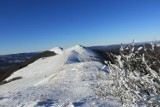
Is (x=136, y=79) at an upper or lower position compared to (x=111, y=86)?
upper

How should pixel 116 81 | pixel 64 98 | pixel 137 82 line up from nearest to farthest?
pixel 137 82 → pixel 116 81 → pixel 64 98

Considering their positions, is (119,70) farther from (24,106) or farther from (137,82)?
(24,106)

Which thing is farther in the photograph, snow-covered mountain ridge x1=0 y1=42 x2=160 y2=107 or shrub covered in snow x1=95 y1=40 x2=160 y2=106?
snow-covered mountain ridge x1=0 y1=42 x2=160 y2=107

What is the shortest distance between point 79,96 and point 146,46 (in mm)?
8491

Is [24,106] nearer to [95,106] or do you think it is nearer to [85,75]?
[95,106]

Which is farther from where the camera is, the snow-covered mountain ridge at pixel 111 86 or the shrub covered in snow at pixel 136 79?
the snow-covered mountain ridge at pixel 111 86

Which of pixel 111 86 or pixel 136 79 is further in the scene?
pixel 111 86

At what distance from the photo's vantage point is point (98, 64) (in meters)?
26.4

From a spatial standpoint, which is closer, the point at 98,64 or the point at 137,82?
the point at 137,82

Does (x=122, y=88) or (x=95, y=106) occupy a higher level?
(x=122, y=88)

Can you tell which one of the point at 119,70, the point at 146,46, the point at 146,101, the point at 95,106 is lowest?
the point at 95,106

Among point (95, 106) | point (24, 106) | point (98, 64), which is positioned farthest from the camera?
point (98, 64)

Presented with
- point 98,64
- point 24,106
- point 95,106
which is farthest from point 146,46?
point 98,64

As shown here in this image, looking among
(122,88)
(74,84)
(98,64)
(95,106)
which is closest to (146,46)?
(122,88)
